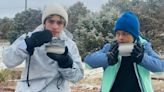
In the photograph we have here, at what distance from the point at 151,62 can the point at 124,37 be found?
0.30m

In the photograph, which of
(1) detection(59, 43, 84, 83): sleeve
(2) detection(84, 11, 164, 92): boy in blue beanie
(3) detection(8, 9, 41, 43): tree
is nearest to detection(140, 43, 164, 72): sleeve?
(2) detection(84, 11, 164, 92): boy in blue beanie

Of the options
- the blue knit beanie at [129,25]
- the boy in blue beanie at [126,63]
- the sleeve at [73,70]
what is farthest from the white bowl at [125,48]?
the sleeve at [73,70]

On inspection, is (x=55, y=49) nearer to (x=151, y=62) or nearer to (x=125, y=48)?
(x=125, y=48)

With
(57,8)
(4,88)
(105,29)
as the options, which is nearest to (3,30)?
(105,29)

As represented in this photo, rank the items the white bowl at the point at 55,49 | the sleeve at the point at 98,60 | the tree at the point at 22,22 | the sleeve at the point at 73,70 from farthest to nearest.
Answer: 1. the tree at the point at 22,22
2. the sleeve at the point at 98,60
3. the sleeve at the point at 73,70
4. the white bowl at the point at 55,49

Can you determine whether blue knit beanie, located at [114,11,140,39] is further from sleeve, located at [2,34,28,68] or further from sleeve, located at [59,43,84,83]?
sleeve, located at [2,34,28,68]

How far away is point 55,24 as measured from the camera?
3.82m

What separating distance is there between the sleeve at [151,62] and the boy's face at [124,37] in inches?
6.9

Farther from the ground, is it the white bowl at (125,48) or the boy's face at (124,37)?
the boy's face at (124,37)

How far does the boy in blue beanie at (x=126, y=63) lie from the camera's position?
12.6ft

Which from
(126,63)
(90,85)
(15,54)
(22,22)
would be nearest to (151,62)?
(126,63)

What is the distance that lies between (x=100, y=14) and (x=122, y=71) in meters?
20.8

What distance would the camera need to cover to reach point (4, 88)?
32.2 ft

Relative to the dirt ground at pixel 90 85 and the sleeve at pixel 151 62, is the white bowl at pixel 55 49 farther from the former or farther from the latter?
the dirt ground at pixel 90 85
